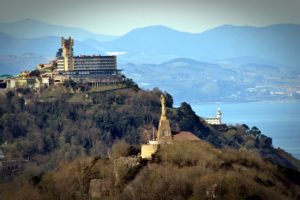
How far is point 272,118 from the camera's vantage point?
97.7 metres

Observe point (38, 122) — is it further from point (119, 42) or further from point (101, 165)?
point (119, 42)

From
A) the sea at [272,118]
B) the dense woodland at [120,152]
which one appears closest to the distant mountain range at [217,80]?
the sea at [272,118]

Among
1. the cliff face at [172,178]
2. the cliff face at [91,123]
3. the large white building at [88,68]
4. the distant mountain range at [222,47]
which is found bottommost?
the cliff face at [172,178]

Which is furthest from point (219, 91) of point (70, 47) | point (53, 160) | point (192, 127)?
point (53, 160)

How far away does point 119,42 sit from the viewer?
7426 inches

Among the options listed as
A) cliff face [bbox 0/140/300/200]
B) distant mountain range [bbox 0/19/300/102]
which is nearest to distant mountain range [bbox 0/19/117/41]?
distant mountain range [bbox 0/19/300/102]

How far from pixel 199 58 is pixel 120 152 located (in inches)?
5974

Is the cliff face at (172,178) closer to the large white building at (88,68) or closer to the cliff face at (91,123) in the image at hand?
the cliff face at (91,123)

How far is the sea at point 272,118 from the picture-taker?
7610 centimetres

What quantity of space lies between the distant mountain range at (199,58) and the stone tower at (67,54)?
3832 cm

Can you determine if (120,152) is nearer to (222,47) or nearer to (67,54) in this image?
(67,54)

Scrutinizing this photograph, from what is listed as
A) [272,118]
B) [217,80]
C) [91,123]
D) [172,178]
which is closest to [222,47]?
[217,80]

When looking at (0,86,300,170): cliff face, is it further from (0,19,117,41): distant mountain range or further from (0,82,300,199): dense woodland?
(0,19,117,41): distant mountain range

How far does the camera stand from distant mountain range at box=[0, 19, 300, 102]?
12875 cm
